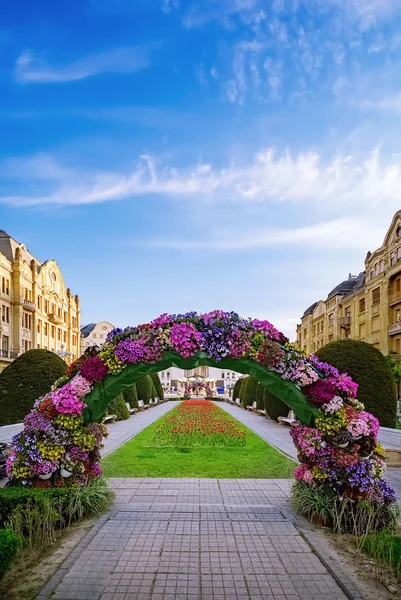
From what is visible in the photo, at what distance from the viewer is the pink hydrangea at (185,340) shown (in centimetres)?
612

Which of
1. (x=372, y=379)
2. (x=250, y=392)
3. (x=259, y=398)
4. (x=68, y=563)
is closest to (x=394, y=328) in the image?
(x=250, y=392)

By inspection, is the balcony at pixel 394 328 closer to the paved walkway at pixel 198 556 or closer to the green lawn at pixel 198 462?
the green lawn at pixel 198 462

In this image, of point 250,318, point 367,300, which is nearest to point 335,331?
point 367,300

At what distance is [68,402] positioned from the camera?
6.18m

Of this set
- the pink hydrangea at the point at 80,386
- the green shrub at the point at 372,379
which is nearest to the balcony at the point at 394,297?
the green shrub at the point at 372,379

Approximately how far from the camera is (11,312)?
1893 inches

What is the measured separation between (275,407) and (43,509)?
16.0m

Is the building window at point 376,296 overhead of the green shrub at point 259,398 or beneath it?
overhead

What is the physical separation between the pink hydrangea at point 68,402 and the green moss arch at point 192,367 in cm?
17

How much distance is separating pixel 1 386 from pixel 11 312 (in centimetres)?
3398

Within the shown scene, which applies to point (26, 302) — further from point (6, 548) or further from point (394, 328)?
point (6, 548)

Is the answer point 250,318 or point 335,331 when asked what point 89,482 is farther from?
point 335,331

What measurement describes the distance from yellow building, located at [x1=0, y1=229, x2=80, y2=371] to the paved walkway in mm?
35070

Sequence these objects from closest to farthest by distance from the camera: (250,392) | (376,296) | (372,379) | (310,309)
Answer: (372,379) < (250,392) < (376,296) < (310,309)
